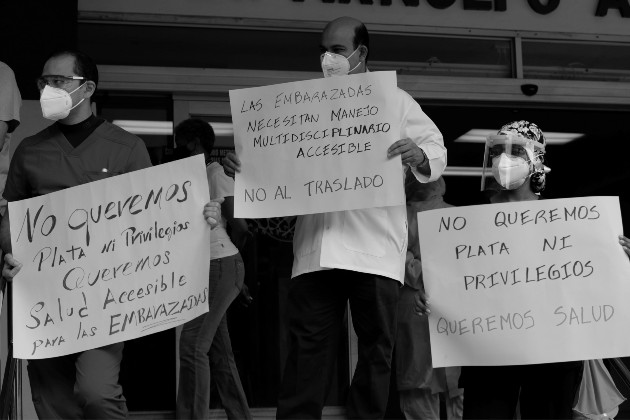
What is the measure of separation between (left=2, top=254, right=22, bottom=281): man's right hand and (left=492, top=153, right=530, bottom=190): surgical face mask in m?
2.04

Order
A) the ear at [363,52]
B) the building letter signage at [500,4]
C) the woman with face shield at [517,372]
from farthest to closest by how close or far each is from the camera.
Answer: the building letter signage at [500,4], the ear at [363,52], the woman with face shield at [517,372]

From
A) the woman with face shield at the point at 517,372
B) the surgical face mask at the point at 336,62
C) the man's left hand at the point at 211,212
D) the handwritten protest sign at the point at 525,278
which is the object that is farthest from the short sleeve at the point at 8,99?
the woman with face shield at the point at 517,372

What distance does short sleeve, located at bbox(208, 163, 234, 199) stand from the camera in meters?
7.19

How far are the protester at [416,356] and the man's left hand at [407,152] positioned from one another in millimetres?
1869

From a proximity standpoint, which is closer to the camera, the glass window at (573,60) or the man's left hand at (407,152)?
the man's left hand at (407,152)

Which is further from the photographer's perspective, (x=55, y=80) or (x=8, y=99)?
(x=8, y=99)

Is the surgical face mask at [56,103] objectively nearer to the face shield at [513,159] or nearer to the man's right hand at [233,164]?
the man's right hand at [233,164]

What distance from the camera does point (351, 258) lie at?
4938 millimetres

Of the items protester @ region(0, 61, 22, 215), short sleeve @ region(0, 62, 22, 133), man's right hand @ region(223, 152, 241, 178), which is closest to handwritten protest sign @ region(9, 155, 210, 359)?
man's right hand @ region(223, 152, 241, 178)

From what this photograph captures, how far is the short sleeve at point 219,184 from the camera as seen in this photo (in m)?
7.19

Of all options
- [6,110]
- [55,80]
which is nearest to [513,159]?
[55,80]

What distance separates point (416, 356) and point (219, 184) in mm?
1558

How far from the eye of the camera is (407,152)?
500 centimetres

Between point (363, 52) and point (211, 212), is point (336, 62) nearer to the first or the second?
point (363, 52)
